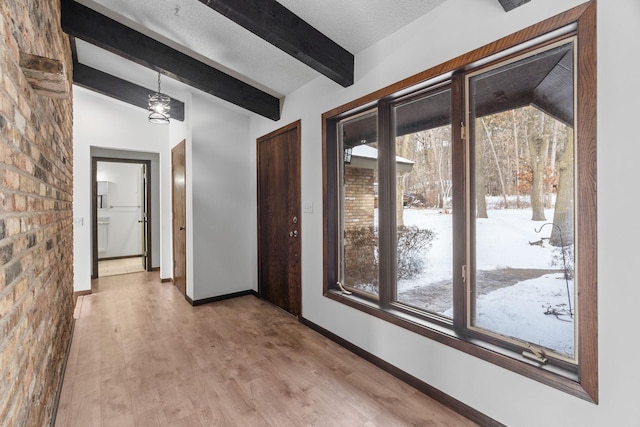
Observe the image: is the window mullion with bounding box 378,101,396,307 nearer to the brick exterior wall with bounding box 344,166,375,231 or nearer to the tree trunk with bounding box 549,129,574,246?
the brick exterior wall with bounding box 344,166,375,231

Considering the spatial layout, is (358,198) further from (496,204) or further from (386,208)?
(496,204)

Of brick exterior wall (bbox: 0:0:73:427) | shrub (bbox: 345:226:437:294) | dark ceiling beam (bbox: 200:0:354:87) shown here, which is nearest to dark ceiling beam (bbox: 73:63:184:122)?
brick exterior wall (bbox: 0:0:73:427)

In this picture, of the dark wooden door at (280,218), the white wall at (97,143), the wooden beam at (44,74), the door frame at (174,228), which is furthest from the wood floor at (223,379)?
the wooden beam at (44,74)

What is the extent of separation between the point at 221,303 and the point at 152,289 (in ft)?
4.67

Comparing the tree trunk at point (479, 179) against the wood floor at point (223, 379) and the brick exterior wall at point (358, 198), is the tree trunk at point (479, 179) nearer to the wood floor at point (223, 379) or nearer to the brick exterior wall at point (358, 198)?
the brick exterior wall at point (358, 198)

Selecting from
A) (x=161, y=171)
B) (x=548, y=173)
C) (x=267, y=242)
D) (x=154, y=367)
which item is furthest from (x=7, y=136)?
(x=161, y=171)

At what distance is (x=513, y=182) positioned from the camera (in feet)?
5.74

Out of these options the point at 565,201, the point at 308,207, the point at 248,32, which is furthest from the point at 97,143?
the point at 565,201

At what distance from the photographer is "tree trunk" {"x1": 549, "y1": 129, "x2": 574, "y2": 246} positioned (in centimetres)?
152

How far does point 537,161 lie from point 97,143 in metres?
5.41

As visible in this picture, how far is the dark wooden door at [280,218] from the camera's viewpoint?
3.46m

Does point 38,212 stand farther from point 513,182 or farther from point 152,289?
point 152,289

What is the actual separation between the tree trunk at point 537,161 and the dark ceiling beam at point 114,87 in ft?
13.7

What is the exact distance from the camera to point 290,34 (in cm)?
219
